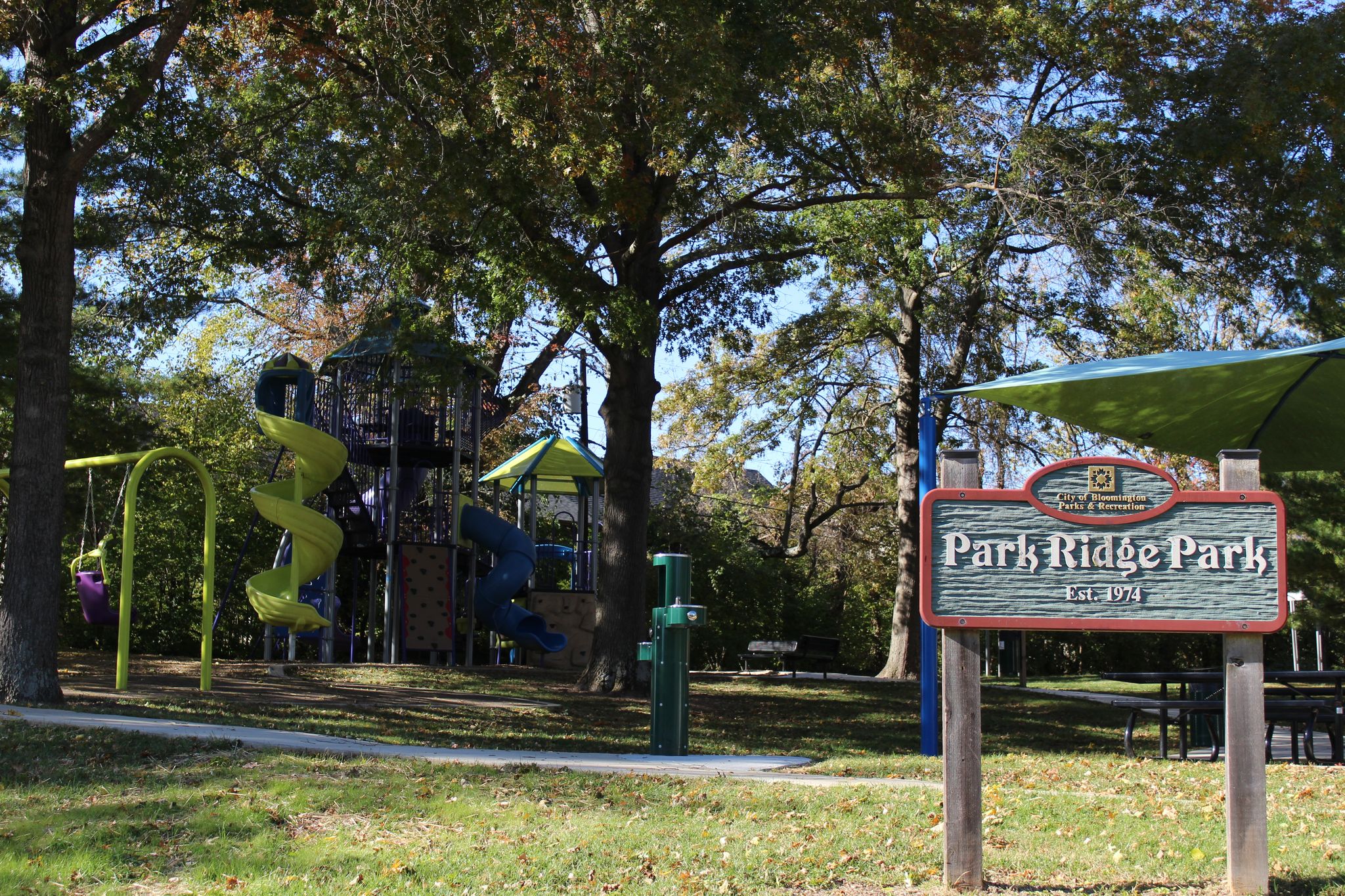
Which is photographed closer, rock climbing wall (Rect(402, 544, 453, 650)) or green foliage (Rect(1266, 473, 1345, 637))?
green foliage (Rect(1266, 473, 1345, 637))

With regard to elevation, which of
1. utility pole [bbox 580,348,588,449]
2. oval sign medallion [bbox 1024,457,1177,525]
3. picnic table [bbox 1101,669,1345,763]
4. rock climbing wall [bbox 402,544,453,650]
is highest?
utility pole [bbox 580,348,588,449]

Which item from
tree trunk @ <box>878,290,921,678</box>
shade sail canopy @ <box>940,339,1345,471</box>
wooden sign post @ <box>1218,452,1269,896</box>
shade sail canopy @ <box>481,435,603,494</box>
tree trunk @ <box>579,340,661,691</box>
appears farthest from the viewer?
shade sail canopy @ <box>481,435,603,494</box>

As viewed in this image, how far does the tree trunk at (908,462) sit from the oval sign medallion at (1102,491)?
15.9 m

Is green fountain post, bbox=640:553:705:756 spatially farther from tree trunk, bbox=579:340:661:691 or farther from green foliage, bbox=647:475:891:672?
green foliage, bbox=647:475:891:672

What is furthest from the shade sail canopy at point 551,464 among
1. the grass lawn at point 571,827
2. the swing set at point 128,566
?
the grass lawn at point 571,827

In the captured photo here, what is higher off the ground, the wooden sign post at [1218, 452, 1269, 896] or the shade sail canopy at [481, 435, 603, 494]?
the shade sail canopy at [481, 435, 603, 494]

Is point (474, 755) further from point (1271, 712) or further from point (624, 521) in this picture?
point (624, 521)

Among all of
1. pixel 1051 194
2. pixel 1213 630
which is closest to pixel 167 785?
pixel 1213 630

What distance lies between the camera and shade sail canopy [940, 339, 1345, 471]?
780 cm

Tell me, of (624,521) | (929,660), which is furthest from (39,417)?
(929,660)

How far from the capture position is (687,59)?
484 inches

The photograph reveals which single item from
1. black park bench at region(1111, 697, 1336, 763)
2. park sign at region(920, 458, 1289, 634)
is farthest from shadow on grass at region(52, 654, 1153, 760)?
park sign at region(920, 458, 1289, 634)

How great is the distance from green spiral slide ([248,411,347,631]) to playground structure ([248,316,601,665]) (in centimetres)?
2

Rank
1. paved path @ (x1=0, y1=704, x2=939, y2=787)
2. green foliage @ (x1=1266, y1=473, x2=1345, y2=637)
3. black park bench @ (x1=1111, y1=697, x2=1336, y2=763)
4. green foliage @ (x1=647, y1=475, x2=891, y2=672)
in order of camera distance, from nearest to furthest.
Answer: paved path @ (x1=0, y1=704, x2=939, y2=787) → black park bench @ (x1=1111, y1=697, x2=1336, y2=763) → green foliage @ (x1=1266, y1=473, x2=1345, y2=637) → green foliage @ (x1=647, y1=475, x2=891, y2=672)
